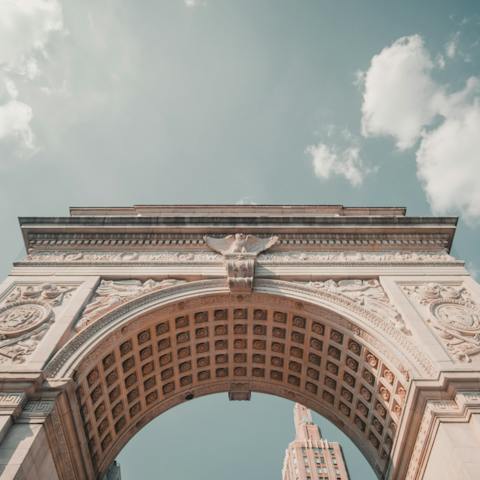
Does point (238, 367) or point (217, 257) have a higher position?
point (217, 257)

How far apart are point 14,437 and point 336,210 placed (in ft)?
54.4

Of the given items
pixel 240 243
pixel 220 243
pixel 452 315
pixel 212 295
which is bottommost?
pixel 452 315

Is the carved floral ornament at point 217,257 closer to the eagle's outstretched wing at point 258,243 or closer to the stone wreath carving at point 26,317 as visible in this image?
the eagle's outstretched wing at point 258,243

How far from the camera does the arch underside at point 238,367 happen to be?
13.3 meters

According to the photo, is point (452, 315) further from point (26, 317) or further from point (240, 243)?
point (26, 317)

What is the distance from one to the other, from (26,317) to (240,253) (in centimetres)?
775

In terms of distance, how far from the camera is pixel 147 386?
51.8 ft

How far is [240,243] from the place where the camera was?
16609 mm

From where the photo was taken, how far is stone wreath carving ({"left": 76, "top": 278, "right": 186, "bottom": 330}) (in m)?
13.8

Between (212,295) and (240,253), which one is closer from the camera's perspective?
(212,295)

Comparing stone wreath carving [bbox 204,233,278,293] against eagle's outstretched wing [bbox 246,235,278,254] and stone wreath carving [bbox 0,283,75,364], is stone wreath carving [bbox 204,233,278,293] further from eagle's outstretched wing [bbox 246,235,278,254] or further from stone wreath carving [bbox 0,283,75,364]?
stone wreath carving [bbox 0,283,75,364]

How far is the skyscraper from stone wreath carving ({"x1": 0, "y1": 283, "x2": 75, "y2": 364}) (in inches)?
2759

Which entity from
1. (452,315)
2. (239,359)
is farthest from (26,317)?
(452,315)

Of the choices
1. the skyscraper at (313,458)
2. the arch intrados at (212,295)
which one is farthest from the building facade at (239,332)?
the skyscraper at (313,458)
